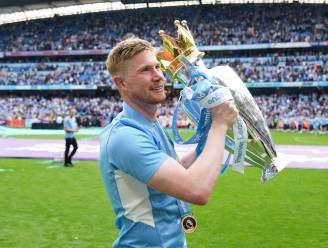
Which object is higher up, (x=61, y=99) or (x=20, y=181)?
(x=20, y=181)

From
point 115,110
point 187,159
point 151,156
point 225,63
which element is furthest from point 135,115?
point 225,63

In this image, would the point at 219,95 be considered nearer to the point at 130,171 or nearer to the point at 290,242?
the point at 130,171

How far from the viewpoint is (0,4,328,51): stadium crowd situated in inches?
1964

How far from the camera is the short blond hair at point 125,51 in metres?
2.25

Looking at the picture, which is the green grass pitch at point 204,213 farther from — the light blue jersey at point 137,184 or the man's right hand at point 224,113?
the man's right hand at point 224,113

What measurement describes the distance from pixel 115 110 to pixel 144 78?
43.3 m

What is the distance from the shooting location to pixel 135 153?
2.10 m

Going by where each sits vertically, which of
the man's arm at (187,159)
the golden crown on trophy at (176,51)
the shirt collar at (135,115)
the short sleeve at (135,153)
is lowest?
the man's arm at (187,159)

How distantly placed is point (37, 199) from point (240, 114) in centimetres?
770

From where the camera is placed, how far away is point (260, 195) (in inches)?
386

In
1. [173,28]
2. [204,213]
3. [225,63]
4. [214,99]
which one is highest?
[214,99]

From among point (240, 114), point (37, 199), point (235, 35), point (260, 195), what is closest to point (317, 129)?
point (235, 35)

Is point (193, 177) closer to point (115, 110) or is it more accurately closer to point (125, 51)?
point (125, 51)

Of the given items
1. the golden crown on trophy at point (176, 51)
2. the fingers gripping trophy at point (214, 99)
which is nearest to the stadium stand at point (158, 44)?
the fingers gripping trophy at point (214, 99)
